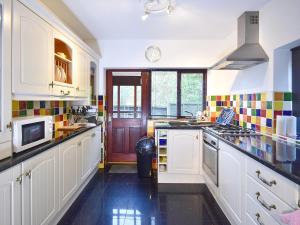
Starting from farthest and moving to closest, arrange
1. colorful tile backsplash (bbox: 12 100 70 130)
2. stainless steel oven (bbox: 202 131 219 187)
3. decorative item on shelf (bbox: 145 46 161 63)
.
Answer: decorative item on shelf (bbox: 145 46 161 63)
stainless steel oven (bbox: 202 131 219 187)
colorful tile backsplash (bbox: 12 100 70 130)

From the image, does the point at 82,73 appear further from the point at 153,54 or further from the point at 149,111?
the point at 149,111

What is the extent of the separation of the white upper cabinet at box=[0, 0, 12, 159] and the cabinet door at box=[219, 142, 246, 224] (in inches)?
66.9

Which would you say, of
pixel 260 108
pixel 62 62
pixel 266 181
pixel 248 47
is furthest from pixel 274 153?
pixel 62 62

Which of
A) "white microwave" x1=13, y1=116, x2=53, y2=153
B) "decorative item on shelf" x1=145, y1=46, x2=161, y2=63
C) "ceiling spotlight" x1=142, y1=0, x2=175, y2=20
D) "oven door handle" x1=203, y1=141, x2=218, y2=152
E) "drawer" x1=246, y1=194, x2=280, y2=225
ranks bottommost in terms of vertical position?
"drawer" x1=246, y1=194, x2=280, y2=225

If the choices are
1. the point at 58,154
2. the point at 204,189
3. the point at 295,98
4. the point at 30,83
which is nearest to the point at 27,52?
the point at 30,83

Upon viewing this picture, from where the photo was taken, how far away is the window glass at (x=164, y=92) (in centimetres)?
396

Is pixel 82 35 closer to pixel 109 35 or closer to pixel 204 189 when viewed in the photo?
pixel 109 35

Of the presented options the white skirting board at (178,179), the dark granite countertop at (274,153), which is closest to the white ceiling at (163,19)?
the dark granite countertop at (274,153)

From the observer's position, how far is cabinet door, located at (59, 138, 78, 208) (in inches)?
82.2

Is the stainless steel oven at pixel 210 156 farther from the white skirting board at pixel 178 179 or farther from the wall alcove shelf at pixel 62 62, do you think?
the wall alcove shelf at pixel 62 62

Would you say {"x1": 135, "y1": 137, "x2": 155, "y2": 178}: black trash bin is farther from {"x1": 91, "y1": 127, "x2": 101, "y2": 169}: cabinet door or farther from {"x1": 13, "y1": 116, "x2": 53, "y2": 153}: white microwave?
{"x1": 13, "y1": 116, "x2": 53, "y2": 153}: white microwave

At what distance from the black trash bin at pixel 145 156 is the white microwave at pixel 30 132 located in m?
1.64

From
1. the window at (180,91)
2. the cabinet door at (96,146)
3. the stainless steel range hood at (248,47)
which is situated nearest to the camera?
the stainless steel range hood at (248,47)

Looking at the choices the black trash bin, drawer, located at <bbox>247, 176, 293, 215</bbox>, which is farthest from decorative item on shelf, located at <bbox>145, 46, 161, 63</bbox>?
drawer, located at <bbox>247, 176, 293, 215</bbox>
